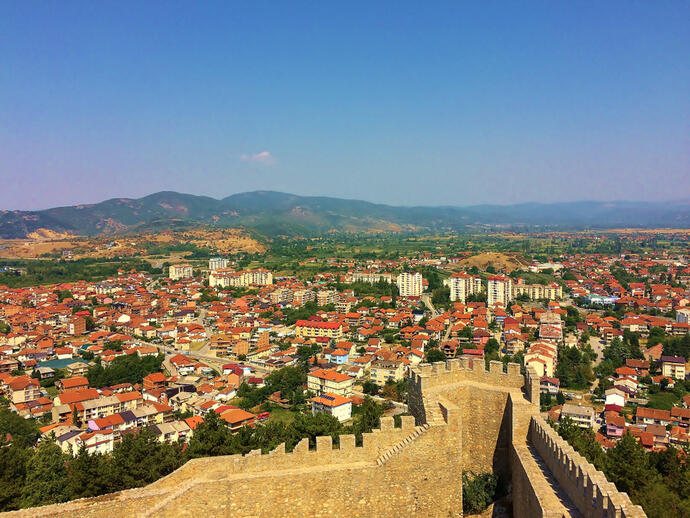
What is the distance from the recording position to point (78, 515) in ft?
26.1

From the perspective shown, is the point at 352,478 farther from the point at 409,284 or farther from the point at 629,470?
the point at 409,284

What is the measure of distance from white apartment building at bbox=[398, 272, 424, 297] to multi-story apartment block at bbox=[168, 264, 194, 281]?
4477cm

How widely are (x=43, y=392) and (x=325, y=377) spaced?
2055 centimetres

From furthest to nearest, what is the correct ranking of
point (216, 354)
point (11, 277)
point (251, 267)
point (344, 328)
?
1. point (251, 267)
2. point (11, 277)
3. point (344, 328)
4. point (216, 354)

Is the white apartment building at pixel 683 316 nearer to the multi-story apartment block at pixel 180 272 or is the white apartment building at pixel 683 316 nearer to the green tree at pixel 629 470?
the green tree at pixel 629 470

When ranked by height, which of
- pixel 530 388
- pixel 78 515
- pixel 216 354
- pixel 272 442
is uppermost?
pixel 530 388

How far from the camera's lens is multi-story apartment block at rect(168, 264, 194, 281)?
92.8m

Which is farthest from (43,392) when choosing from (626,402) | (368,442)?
(626,402)

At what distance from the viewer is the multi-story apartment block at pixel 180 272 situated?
3654 inches

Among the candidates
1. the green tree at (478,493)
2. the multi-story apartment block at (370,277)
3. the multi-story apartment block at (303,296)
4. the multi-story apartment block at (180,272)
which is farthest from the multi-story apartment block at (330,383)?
the multi-story apartment block at (180,272)

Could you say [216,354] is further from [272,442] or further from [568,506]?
[568,506]

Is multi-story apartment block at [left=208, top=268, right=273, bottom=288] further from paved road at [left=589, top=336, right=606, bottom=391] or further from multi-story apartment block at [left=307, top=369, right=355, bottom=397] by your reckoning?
paved road at [left=589, top=336, right=606, bottom=391]

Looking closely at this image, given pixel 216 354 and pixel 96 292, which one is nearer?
pixel 216 354

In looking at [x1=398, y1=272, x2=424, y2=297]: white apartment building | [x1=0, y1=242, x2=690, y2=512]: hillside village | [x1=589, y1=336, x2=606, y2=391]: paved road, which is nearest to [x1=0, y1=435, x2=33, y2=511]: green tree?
[x1=0, y1=242, x2=690, y2=512]: hillside village
